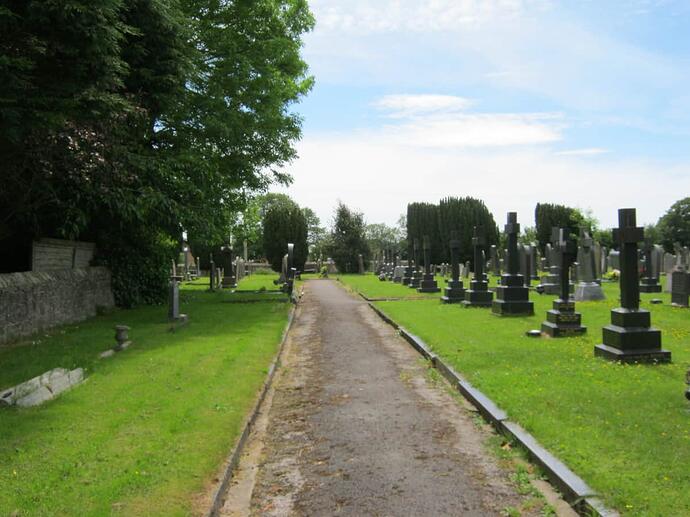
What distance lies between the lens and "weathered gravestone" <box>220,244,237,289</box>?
32.3 m

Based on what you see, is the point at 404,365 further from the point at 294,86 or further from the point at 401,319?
the point at 294,86

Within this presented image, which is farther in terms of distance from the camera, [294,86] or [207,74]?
[294,86]

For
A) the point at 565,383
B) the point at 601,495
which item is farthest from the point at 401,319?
the point at 601,495

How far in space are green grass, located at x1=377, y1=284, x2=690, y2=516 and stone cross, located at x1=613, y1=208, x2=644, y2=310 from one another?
1.20m

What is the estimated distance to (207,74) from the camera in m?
20.6

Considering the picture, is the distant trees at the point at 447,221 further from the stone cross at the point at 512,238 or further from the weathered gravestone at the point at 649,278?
the stone cross at the point at 512,238

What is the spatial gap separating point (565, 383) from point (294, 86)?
1896 centimetres

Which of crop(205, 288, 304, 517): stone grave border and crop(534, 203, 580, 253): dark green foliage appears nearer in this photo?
crop(205, 288, 304, 517): stone grave border

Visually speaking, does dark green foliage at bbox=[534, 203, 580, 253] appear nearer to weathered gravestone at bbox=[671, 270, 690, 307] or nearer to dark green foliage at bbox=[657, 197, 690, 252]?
dark green foliage at bbox=[657, 197, 690, 252]

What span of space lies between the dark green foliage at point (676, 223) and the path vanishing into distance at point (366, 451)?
81167 mm

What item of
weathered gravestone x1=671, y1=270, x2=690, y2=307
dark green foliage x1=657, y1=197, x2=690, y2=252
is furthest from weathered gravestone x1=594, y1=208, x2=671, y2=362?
dark green foliage x1=657, y1=197, x2=690, y2=252

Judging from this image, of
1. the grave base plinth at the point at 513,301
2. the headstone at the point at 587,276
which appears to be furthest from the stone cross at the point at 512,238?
the headstone at the point at 587,276

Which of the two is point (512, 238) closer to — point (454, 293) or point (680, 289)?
point (454, 293)

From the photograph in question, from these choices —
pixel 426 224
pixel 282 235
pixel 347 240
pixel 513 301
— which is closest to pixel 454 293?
pixel 513 301
